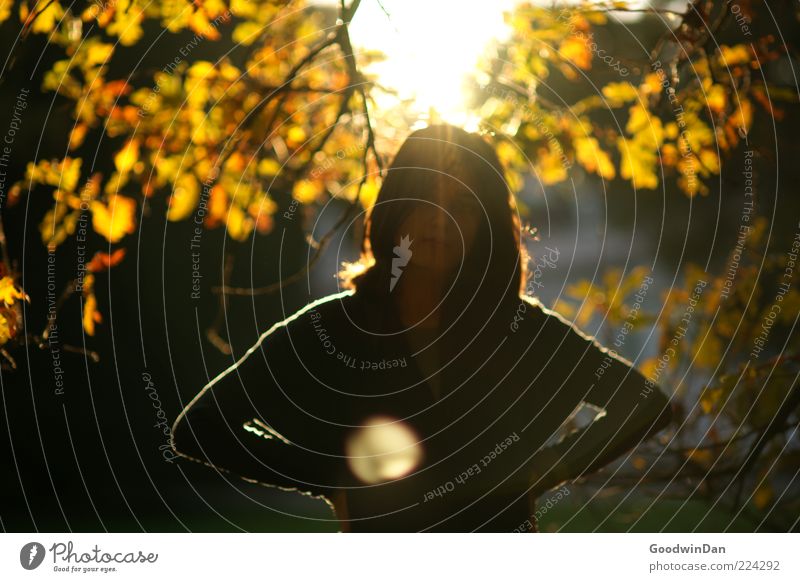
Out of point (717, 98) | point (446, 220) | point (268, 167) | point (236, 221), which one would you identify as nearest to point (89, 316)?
point (236, 221)

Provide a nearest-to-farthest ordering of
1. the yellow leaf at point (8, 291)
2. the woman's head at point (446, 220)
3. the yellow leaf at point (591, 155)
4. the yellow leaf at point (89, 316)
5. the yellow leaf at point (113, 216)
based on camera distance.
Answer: the woman's head at point (446, 220)
the yellow leaf at point (8, 291)
the yellow leaf at point (89, 316)
the yellow leaf at point (113, 216)
the yellow leaf at point (591, 155)

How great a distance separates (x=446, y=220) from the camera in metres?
1.87

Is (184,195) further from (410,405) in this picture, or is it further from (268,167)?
(410,405)

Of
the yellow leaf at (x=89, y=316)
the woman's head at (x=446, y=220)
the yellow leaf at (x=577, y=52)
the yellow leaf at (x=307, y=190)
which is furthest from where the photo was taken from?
the yellow leaf at (x=307, y=190)

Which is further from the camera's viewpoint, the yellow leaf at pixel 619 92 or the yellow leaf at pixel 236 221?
the yellow leaf at pixel 236 221

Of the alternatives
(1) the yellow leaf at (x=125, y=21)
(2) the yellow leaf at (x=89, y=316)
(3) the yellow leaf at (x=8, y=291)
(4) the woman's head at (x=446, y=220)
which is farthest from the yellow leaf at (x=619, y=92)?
(3) the yellow leaf at (x=8, y=291)

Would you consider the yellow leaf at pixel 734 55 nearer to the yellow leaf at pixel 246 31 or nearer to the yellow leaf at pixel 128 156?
the yellow leaf at pixel 246 31

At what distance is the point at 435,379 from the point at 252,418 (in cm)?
42

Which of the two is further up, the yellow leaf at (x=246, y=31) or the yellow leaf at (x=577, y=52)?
the yellow leaf at (x=577, y=52)

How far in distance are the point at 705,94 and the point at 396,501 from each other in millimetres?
1386

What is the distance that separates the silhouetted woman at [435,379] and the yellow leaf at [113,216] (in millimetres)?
728

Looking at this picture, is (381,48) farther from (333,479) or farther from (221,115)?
(333,479)

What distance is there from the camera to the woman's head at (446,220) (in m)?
1.81

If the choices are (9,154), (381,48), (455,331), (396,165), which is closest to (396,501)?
(455,331)
